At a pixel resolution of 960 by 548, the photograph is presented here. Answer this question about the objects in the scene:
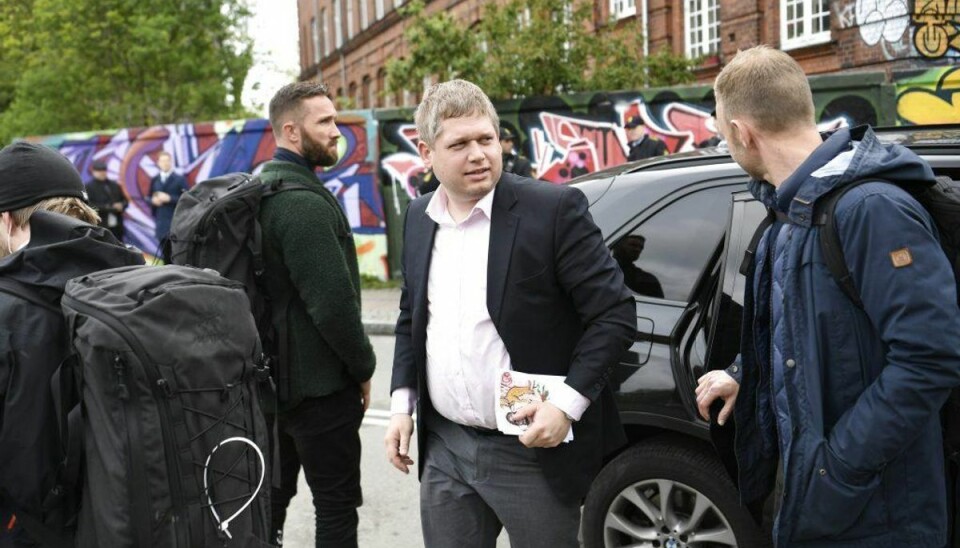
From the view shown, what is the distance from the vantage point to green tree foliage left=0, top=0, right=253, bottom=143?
24812mm

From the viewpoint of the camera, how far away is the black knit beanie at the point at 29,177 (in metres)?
2.66

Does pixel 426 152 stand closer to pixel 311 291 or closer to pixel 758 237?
pixel 311 291

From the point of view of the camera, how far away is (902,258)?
2.12 m

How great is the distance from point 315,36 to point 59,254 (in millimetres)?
50683

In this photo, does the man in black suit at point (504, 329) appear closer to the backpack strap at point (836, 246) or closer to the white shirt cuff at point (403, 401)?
the white shirt cuff at point (403, 401)

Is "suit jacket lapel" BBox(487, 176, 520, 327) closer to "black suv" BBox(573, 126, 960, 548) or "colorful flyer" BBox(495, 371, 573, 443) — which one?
"colorful flyer" BBox(495, 371, 573, 443)

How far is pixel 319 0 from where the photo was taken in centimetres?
5012

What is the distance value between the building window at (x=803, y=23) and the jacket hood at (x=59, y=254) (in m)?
16.6

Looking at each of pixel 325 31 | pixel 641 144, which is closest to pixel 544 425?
pixel 641 144

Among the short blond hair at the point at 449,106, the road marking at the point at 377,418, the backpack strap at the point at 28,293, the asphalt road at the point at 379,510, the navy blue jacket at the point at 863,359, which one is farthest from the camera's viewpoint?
the road marking at the point at 377,418

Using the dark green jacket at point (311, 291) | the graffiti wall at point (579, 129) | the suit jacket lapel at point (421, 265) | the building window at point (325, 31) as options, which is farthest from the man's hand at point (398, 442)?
the building window at point (325, 31)

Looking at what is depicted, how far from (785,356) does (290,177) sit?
6.85ft

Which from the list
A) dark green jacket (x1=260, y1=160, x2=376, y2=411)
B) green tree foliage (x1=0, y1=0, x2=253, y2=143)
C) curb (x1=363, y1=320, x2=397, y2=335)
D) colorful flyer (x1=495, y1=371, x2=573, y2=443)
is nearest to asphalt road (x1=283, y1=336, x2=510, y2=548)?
dark green jacket (x1=260, y1=160, x2=376, y2=411)

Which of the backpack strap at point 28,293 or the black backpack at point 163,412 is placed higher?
the backpack strap at point 28,293
